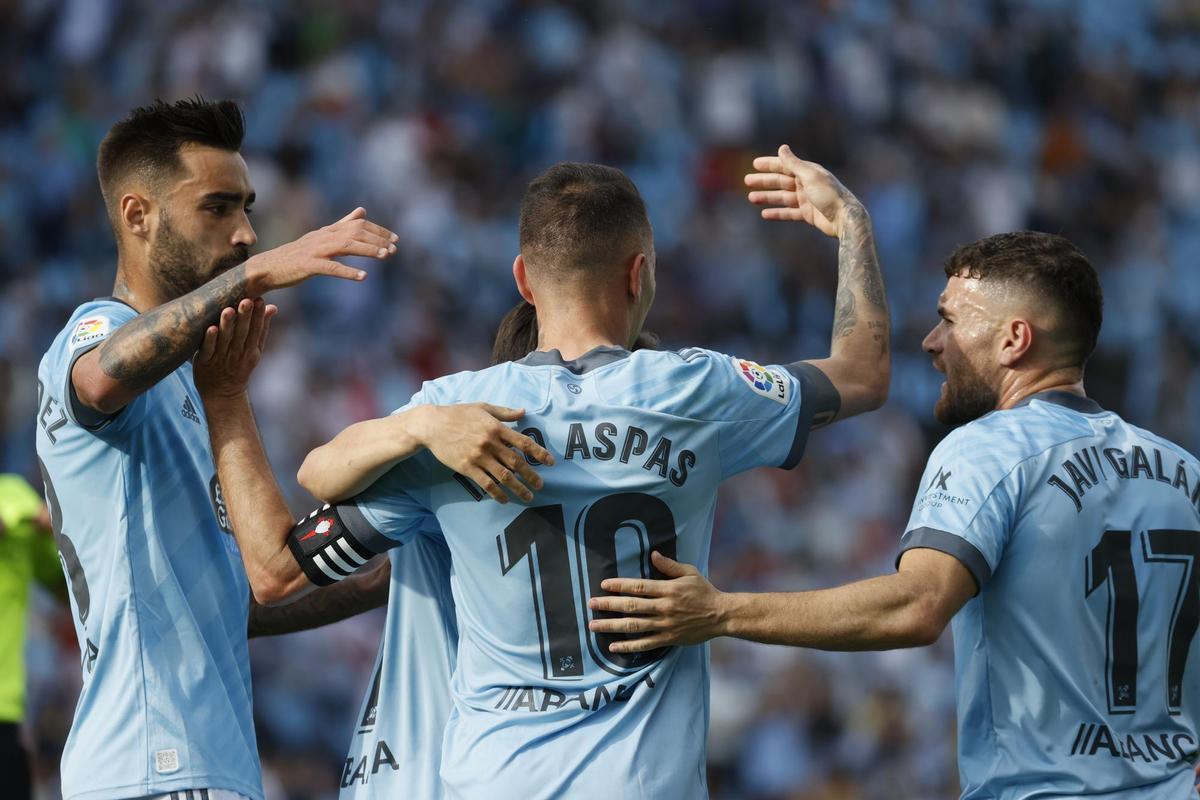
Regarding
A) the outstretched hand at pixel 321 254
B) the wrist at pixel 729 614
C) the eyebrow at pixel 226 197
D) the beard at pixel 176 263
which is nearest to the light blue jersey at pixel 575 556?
the wrist at pixel 729 614

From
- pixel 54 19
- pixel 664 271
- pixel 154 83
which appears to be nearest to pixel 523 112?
pixel 664 271

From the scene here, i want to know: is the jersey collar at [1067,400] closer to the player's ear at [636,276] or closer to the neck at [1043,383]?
the neck at [1043,383]

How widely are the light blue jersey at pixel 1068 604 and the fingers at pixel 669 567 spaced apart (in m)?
0.60

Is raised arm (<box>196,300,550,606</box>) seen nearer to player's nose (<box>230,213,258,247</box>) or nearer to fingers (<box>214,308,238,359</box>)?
fingers (<box>214,308,238,359</box>)

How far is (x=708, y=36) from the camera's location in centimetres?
1480

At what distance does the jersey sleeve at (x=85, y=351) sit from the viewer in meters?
3.76

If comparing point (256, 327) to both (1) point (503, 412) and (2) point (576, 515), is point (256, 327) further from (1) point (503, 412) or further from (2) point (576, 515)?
(2) point (576, 515)

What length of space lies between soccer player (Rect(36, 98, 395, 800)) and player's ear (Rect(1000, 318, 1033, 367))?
5.32 feet

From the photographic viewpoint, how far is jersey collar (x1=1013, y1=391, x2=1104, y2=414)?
3918mm

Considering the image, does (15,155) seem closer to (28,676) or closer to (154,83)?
(154,83)

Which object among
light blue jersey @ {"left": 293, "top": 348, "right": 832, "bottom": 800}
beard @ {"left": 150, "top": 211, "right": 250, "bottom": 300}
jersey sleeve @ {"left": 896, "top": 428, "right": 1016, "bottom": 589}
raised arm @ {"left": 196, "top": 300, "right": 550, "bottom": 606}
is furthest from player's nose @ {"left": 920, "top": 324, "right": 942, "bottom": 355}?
beard @ {"left": 150, "top": 211, "right": 250, "bottom": 300}

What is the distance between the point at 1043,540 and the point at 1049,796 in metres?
0.61

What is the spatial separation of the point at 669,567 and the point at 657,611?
0.36 feet

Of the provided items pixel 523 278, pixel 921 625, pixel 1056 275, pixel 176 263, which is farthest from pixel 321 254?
pixel 1056 275
